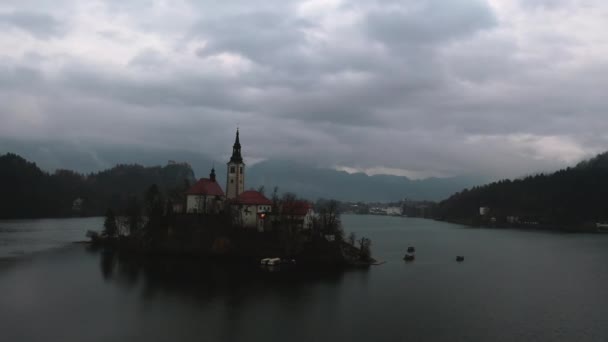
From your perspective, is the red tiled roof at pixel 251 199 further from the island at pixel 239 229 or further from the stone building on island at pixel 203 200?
the stone building on island at pixel 203 200

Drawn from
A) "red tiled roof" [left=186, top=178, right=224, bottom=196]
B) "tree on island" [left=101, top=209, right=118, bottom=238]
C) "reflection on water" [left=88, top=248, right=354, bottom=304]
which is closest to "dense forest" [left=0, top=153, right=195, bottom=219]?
"tree on island" [left=101, top=209, right=118, bottom=238]

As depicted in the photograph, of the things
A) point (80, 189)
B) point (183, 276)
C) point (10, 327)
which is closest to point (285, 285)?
point (183, 276)

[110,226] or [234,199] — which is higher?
[234,199]

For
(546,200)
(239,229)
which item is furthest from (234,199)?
(546,200)

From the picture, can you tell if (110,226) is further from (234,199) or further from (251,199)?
(251,199)

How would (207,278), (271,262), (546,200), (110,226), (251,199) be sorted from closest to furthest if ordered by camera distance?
(207,278)
(271,262)
(251,199)
(110,226)
(546,200)

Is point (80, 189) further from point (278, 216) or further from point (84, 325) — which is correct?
point (84, 325)

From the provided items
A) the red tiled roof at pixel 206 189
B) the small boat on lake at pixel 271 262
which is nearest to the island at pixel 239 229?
the red tiled roof at pixel 206 189
